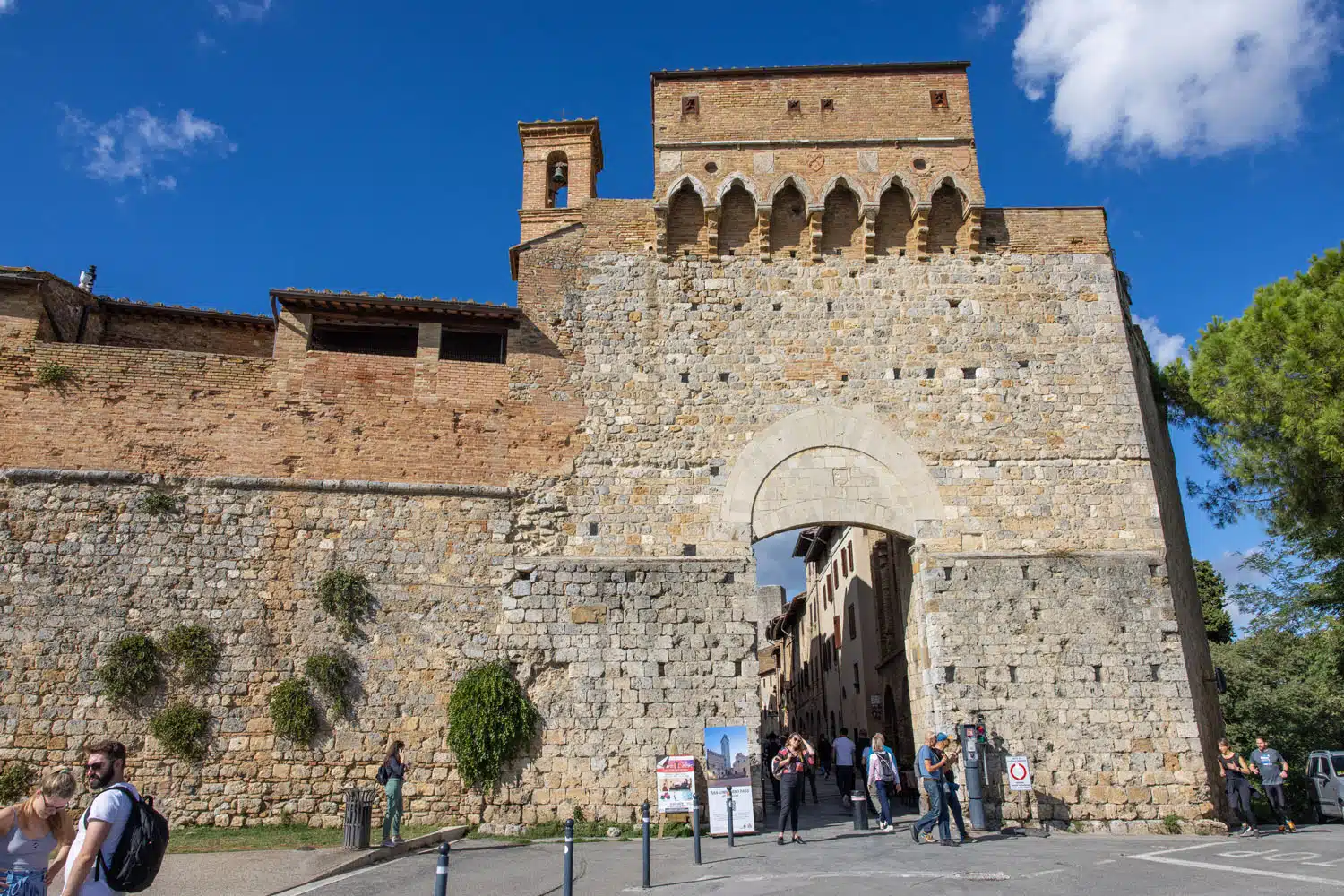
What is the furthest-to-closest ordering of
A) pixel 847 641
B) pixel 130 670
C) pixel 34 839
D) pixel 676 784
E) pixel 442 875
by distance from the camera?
pixel 847 641, pixel 130 670, pixel 676 784, pixel 442 875, pixel 34 839

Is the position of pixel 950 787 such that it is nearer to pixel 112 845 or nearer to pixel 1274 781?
pixel 1274 781

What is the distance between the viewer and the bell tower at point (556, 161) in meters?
19.3

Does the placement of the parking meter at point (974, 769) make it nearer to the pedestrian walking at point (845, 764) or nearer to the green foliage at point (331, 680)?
the pedestrian walking at point (845, 764)

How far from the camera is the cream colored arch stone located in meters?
14.1

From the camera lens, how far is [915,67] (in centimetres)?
1673

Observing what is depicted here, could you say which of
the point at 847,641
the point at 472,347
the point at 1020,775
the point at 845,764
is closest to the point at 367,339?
the point at 472,347

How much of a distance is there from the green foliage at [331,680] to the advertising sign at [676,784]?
4741 mm

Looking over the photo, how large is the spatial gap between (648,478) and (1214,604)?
89.4 ft

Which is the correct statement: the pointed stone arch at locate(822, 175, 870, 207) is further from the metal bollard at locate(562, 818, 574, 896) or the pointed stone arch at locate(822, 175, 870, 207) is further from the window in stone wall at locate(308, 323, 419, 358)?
the metal bollard at locate(562, 818, 574, 896)

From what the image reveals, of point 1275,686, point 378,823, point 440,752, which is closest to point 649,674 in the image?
point 440,752

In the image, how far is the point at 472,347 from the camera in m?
16.2

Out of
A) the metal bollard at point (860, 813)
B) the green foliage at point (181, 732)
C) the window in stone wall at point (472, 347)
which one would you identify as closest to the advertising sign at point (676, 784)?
the metal bollard at point (860, 813)

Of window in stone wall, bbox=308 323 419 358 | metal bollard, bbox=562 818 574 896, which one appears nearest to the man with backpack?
metal bollard, bbox=562 818 574 896

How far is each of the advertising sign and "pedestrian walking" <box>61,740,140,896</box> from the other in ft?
25.9
